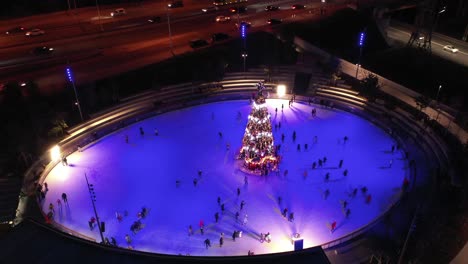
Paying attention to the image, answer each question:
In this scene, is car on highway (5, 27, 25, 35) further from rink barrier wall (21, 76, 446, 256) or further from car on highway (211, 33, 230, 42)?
car on highway (211, 33, 230, 42)

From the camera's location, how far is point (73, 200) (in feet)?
89.7

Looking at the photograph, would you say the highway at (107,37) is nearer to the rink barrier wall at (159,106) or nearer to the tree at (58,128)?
the rink barrier wall at (159,106)

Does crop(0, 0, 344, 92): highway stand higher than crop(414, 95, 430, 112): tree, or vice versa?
crop(0, 0, 344, 92): highway

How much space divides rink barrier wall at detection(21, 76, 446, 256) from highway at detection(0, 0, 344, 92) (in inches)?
180

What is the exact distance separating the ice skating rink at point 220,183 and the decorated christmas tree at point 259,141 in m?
0.98

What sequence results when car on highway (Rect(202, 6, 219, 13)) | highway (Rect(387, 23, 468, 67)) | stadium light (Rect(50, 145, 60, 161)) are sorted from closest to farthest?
stadium light (Rect(50, 145, 60, 161)) → highway (Rect(387, 23, 468, 67)) → car on highway (Rect(202, 6, 219, 13))

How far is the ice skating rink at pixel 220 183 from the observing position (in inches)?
976

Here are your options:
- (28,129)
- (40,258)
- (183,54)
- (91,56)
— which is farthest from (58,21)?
(40,258)

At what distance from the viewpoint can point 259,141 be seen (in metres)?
27.9

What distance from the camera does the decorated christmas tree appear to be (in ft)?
88.3

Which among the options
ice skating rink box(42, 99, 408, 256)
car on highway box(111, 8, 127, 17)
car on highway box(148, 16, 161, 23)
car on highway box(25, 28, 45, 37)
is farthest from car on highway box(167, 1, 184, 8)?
ice skating rink box(42, 99, 408, 256)

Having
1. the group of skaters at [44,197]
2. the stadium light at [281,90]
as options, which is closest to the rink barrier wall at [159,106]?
the stadium light at [281,90]

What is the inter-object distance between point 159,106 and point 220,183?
12.8 metres

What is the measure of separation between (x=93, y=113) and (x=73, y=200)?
10.7m
